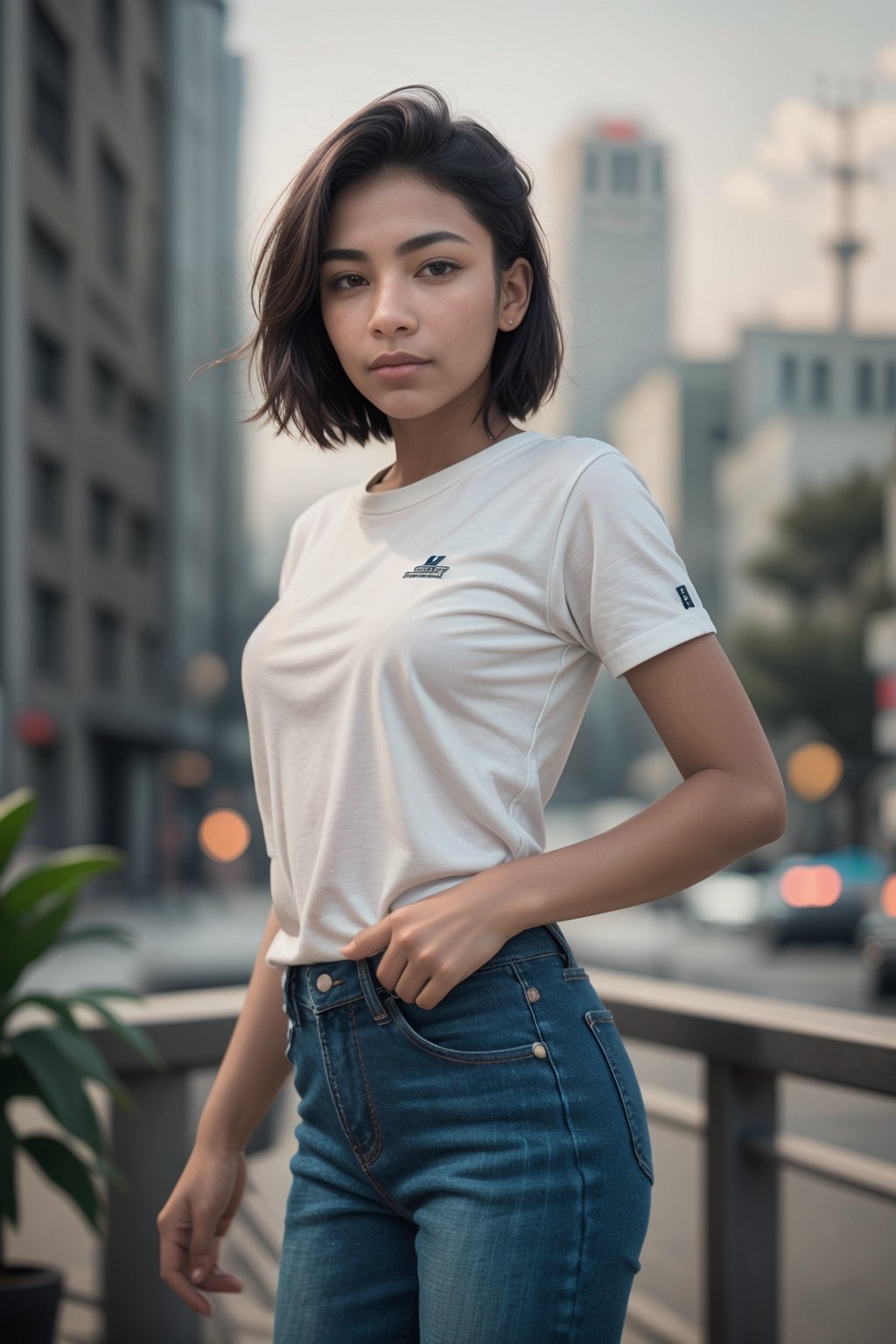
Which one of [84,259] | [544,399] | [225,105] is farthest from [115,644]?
[544,399]

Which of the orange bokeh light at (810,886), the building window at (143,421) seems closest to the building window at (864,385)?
the building window at (143,421)

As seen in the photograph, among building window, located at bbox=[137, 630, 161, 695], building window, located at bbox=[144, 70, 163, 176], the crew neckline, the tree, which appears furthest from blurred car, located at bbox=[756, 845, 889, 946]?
building window, located at bbox=[144, 70, 163, 176]

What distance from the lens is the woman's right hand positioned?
1183 millimetres

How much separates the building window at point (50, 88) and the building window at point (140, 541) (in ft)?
25.9

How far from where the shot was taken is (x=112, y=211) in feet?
107

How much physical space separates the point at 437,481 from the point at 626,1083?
0.46 meters

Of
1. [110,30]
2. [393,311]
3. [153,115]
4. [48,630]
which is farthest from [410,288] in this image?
[153,115]

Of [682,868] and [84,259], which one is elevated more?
[84,259]

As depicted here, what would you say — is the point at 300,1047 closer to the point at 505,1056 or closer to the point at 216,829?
the point at 505,1056

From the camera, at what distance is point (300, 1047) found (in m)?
1.07

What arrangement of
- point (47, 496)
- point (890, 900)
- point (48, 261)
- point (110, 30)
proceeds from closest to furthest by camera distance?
point (890, 900)
point (47, 496)
point (48, 261)
point (110, 30)

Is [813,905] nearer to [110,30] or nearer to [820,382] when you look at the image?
[820,382]

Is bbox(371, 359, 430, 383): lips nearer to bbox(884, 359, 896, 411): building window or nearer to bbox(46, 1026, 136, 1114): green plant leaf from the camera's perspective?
bbox(46, 1026, 136, 1114): green plant leaf

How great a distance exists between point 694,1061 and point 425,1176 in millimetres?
4973
